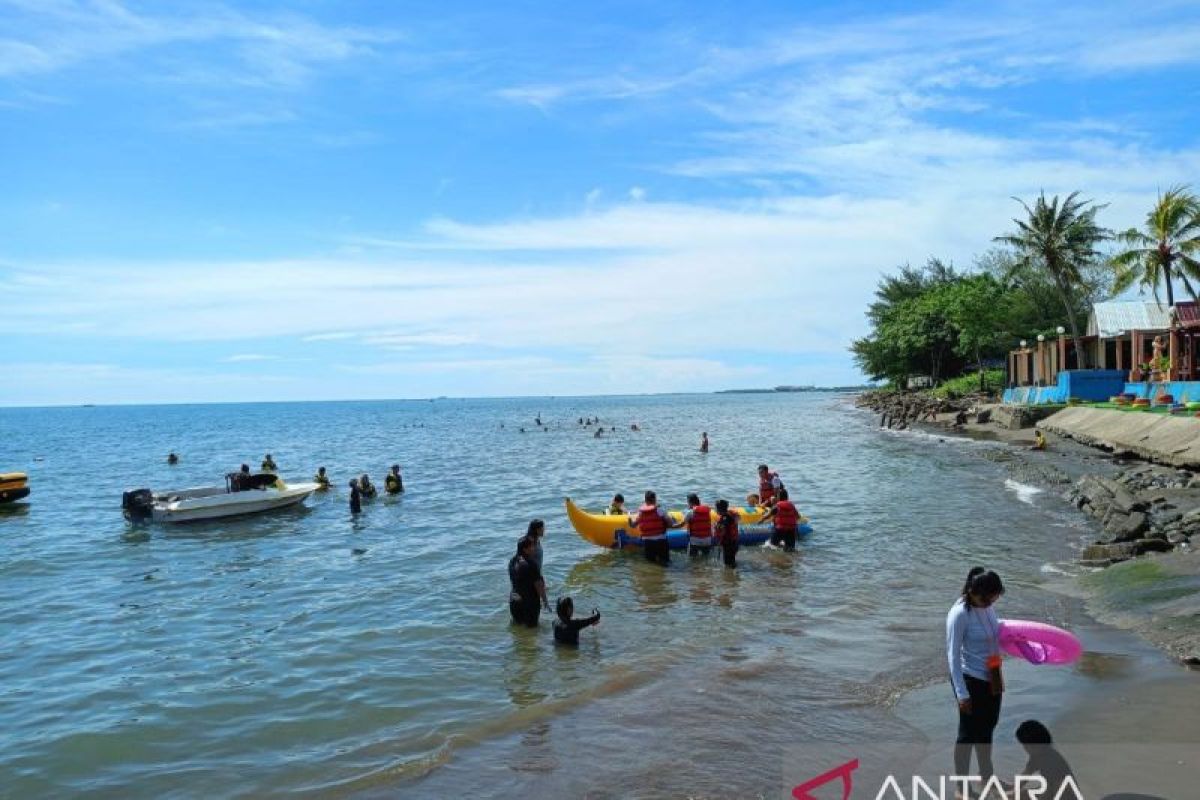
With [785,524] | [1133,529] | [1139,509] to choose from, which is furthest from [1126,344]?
Answer: [785,524]

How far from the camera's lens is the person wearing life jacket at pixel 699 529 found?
17.4 m

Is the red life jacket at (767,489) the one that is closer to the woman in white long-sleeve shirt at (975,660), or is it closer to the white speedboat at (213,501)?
the woman in white long-sleeve shirt at (975,660)

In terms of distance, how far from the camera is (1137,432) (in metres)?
31.1

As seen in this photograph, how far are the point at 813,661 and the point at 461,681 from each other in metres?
4.46

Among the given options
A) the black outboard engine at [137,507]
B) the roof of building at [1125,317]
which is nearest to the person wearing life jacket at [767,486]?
the black outboard engine at [137,507]

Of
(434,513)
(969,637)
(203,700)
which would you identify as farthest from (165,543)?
(969,637)

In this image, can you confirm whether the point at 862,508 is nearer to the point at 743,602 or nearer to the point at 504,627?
the point at 743,602

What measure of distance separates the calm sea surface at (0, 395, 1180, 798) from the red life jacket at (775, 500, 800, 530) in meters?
0.66

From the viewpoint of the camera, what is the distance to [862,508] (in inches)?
966

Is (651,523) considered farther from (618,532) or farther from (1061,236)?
(1061,236)

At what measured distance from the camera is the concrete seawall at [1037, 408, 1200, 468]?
25.9m

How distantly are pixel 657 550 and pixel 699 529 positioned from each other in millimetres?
975

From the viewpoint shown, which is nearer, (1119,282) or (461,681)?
(461,681)

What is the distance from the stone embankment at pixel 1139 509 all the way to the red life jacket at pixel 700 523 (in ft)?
22.5
